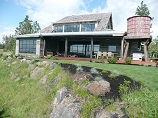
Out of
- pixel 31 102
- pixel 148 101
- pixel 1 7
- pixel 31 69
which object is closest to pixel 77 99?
pixel 148 101

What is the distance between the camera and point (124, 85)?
227 inches

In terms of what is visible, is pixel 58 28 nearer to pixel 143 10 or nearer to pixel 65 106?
pixel 65 106

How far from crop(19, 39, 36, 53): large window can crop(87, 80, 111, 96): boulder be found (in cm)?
1510

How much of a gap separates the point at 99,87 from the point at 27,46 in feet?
54.6

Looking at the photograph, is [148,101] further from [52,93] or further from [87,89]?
[52,93]

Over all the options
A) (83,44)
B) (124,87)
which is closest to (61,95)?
(124,87)

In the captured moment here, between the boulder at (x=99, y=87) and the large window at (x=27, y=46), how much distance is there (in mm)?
15103

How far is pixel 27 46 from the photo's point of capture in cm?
2009

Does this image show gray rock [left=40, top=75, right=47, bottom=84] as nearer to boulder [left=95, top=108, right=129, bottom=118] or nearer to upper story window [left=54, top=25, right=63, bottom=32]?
boulder [left=95, top=108, right=129, bottom=118]

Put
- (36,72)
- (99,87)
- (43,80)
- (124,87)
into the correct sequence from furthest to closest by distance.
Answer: (36,72) < (43,80) < (99,87) < (124,87)

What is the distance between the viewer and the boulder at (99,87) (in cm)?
548

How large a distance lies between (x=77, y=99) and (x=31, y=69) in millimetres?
6522

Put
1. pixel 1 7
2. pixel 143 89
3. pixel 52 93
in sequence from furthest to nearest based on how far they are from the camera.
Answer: pixel 1 7, pixel 52 93, pixel 143 89

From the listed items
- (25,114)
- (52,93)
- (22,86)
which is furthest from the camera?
(22,86)
